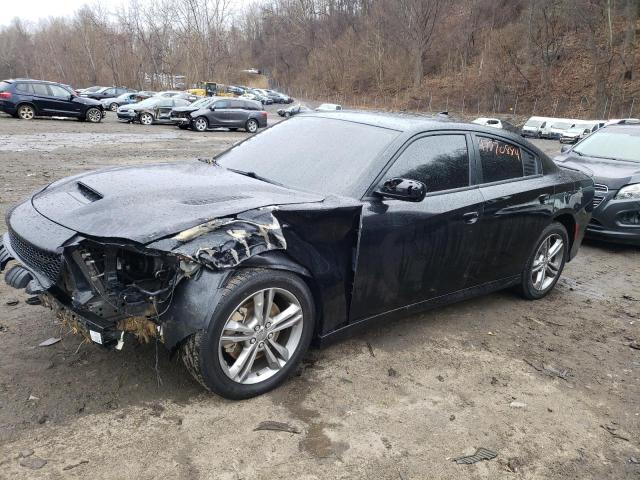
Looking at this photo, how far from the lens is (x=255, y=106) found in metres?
25.3

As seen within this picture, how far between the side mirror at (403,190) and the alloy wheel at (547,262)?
2.07 m

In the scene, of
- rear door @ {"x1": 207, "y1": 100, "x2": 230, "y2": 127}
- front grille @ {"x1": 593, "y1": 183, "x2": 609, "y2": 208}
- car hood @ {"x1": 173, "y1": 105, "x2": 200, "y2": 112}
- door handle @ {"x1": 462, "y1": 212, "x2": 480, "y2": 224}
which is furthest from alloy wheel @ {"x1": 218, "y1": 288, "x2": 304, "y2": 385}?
car hood @ {"x1": 173, "y1": 105, "x2": 200, "y2": 112}

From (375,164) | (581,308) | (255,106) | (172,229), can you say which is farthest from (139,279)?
(255,106)

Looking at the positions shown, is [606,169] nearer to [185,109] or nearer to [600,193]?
[600,193]

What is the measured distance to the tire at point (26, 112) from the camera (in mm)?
21438

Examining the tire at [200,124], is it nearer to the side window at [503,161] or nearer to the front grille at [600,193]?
the front grille at [600,193]

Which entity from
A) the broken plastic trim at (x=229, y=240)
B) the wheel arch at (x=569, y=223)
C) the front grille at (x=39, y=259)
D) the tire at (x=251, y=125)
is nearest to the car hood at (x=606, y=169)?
the wheel arch at (x=569, y=223)

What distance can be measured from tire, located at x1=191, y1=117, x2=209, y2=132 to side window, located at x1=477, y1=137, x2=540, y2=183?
2076 centimetres

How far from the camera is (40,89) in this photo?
21594 mm

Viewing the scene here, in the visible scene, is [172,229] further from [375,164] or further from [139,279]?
[375,164]

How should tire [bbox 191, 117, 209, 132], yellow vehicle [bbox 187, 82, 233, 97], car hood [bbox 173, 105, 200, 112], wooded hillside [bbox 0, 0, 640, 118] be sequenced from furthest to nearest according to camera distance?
yellow vehicle [bbox 187, 82, 233, 97] < wooded hillside [bbox 0, 0, 640, 118] < car hood [bbox 173, 105, 200, 112] < tire [bbox 191, 117, 209, 132]

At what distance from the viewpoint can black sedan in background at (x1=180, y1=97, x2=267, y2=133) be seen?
77.9ft

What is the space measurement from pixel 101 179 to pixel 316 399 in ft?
6.60

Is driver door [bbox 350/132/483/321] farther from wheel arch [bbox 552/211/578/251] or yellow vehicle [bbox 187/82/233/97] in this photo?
yellow vehicle [bbox 187/82/233/97]
